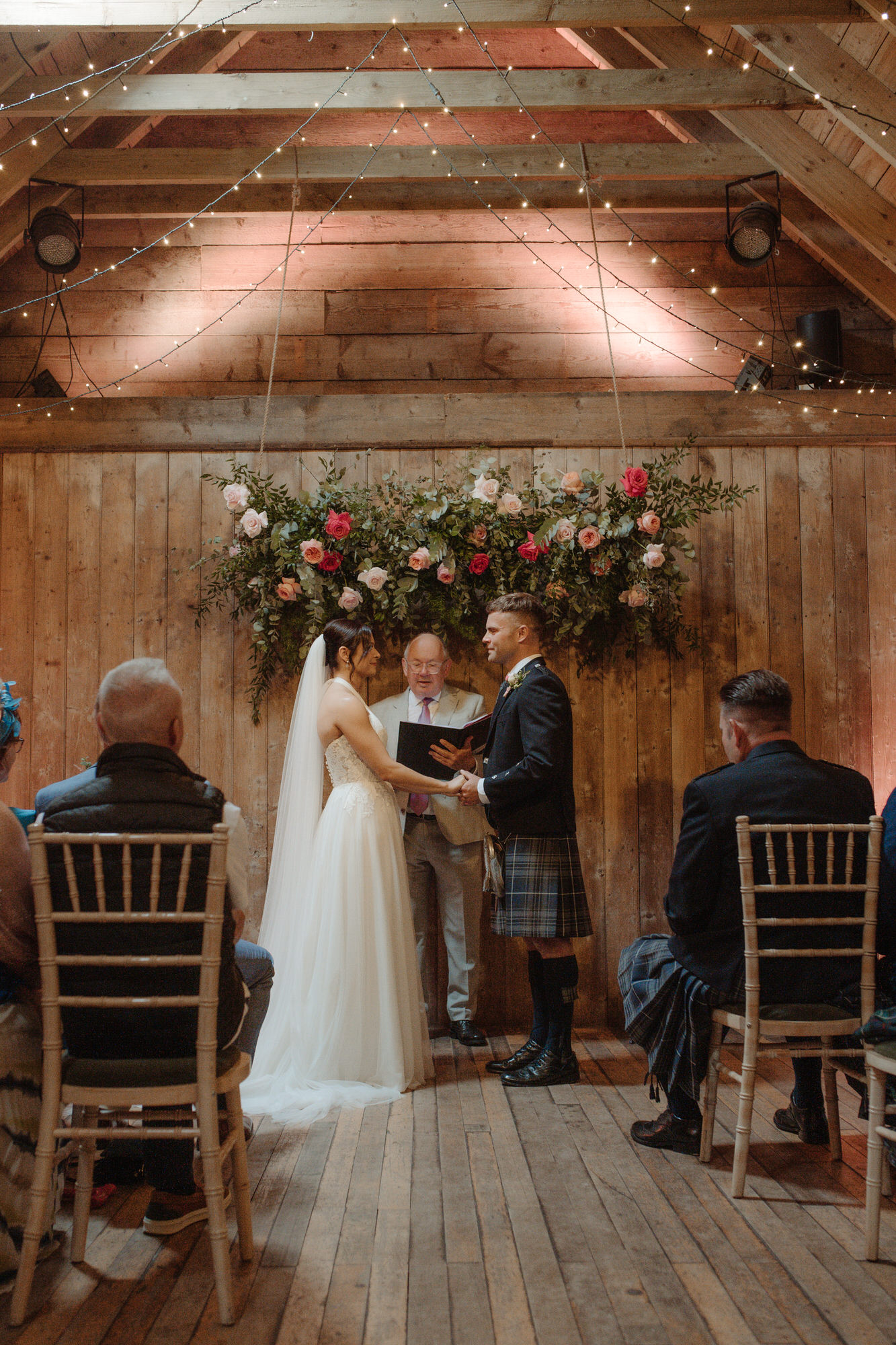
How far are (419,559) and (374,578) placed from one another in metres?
0.20

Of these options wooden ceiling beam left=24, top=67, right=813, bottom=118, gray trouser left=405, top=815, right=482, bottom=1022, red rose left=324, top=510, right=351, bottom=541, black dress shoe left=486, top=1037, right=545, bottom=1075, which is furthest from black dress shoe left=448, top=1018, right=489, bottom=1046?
wooden ceiling beam left=24, top=67, right=813, bottom=118

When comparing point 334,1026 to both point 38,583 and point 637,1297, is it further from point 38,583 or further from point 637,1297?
point 38,583

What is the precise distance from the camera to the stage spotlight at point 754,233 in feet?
13.8

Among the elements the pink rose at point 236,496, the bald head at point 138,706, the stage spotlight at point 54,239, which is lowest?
the bald head at point 138,706

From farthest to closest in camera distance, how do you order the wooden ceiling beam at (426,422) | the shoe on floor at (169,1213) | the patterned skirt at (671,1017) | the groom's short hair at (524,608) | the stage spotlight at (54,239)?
1. the wooden ceiling beam at (426,422)
2. the stage spotlight at (54,239)
3. the groom's short hair at (524,608)
4. the patterned skirt at (671,1017)
5. the shoe on floor at (169,1213)

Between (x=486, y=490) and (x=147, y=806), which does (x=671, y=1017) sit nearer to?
(x=147, y=806)

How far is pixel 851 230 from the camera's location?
3.93 m

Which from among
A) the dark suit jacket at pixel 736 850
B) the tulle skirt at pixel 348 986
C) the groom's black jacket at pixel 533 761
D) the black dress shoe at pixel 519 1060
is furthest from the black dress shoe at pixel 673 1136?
the groom's black jacket at pixel 533 761

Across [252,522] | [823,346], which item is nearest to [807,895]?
[252,522]

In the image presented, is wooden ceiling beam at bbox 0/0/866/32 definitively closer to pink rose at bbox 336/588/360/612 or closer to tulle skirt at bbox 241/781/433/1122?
pink rose at bbox 336/588/360/612

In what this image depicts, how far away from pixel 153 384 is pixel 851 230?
3.25 meters

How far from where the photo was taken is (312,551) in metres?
3.87

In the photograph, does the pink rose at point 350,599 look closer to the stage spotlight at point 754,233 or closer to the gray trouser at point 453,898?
the gray trouser at point 453,898

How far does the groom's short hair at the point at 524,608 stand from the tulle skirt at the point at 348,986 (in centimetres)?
88
